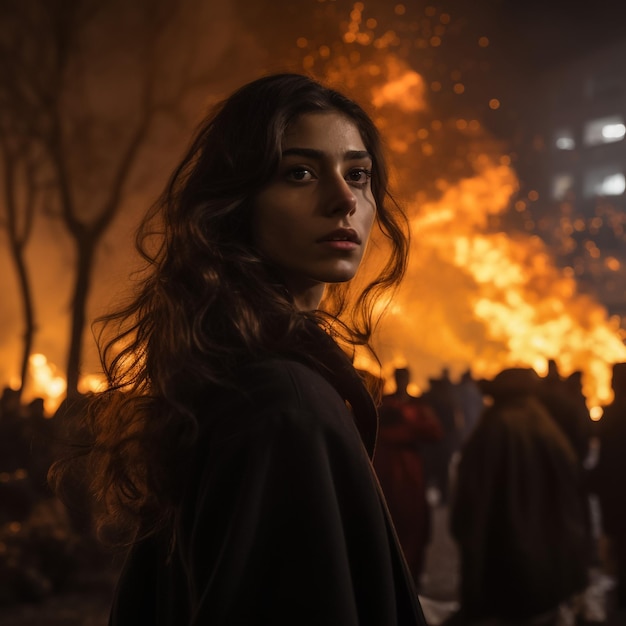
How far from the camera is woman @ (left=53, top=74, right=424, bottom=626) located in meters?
0.79

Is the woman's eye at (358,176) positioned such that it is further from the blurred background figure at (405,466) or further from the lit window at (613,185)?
the lit window at (613,185)

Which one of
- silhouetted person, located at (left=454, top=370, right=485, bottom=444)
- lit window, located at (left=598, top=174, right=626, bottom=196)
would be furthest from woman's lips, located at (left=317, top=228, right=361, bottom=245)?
silhouetted person, located at (left=454, top=370, right=485, bottom=444)

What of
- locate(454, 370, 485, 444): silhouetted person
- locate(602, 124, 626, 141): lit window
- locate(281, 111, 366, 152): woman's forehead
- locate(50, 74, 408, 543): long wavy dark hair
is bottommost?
locate(50, 74, 408, 543): long wavy dark hair

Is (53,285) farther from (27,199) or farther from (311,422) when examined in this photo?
(311,422)

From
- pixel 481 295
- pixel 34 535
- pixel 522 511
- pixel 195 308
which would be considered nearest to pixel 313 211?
pixel 195 308

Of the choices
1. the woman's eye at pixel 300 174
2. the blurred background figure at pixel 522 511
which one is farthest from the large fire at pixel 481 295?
the woman's eye at pixel 300 174

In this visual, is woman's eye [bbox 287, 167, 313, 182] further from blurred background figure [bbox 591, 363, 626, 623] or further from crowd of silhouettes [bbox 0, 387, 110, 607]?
crowd of silhouettes [bbox 0, 387, 110, 607]

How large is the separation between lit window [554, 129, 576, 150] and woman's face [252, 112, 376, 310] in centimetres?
497

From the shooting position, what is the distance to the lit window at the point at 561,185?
5566mm

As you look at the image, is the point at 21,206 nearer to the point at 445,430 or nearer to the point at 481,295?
the point at 481,295

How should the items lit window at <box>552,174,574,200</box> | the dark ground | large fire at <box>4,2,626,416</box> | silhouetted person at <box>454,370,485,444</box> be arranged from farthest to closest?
1. silhouetted person at <box>454,370,485,444</box>
2. large fire at <box>4,2,626,416</box>
3. lit window at <box>552,174,574,200</box>
4. the dark ground

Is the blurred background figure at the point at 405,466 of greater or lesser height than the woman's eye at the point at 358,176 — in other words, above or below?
above

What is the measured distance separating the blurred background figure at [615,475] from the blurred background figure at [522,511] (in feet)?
1.18

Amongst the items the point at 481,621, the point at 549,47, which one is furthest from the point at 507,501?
the point at 549,47
